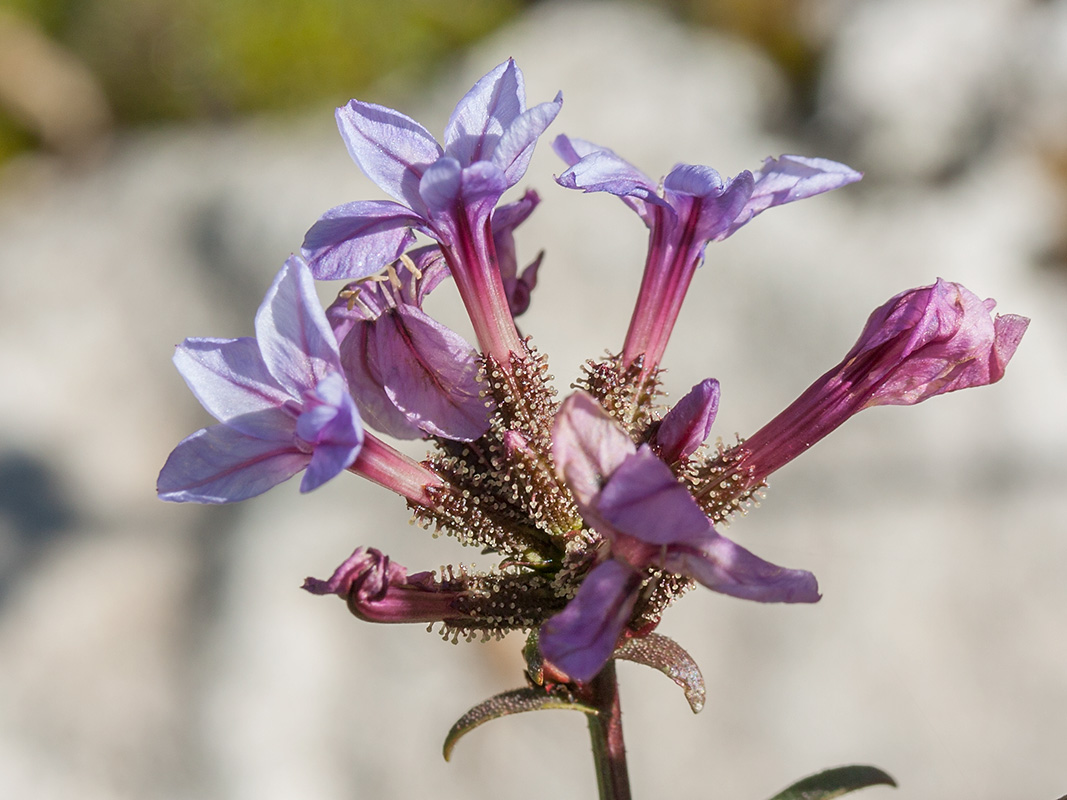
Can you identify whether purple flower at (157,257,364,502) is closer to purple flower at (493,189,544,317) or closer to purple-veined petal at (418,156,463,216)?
purple-veined petal at (418,156,463,216)

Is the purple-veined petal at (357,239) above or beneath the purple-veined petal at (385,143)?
beneath

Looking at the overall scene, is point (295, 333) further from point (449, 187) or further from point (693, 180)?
point (693, 180)

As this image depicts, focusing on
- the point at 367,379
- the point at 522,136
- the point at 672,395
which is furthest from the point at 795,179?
the point at 672,395

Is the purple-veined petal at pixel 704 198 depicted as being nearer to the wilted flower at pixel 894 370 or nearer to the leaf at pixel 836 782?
the wilted flower at pixel 894 370

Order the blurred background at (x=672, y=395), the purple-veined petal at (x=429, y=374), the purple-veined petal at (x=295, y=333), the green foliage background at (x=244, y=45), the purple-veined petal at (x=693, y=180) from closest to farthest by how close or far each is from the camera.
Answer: the purple-veined petal at (x=295, y=333), the purple-veined petal at (x=693, y=180), the purple-veined petal at (x=429, y=374), the blurred background at (x=672, y=395), the green foliage background at (x=244, y=45)

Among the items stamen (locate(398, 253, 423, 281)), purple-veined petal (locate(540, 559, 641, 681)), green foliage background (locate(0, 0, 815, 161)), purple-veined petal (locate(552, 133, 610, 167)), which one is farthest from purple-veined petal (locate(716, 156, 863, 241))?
green foliage background (locate(0, 0, 815, 161))

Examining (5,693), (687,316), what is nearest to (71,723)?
(5,693)

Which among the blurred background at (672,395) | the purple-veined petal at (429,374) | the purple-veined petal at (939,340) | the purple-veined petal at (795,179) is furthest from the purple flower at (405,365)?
the blurred background at (672,395)
